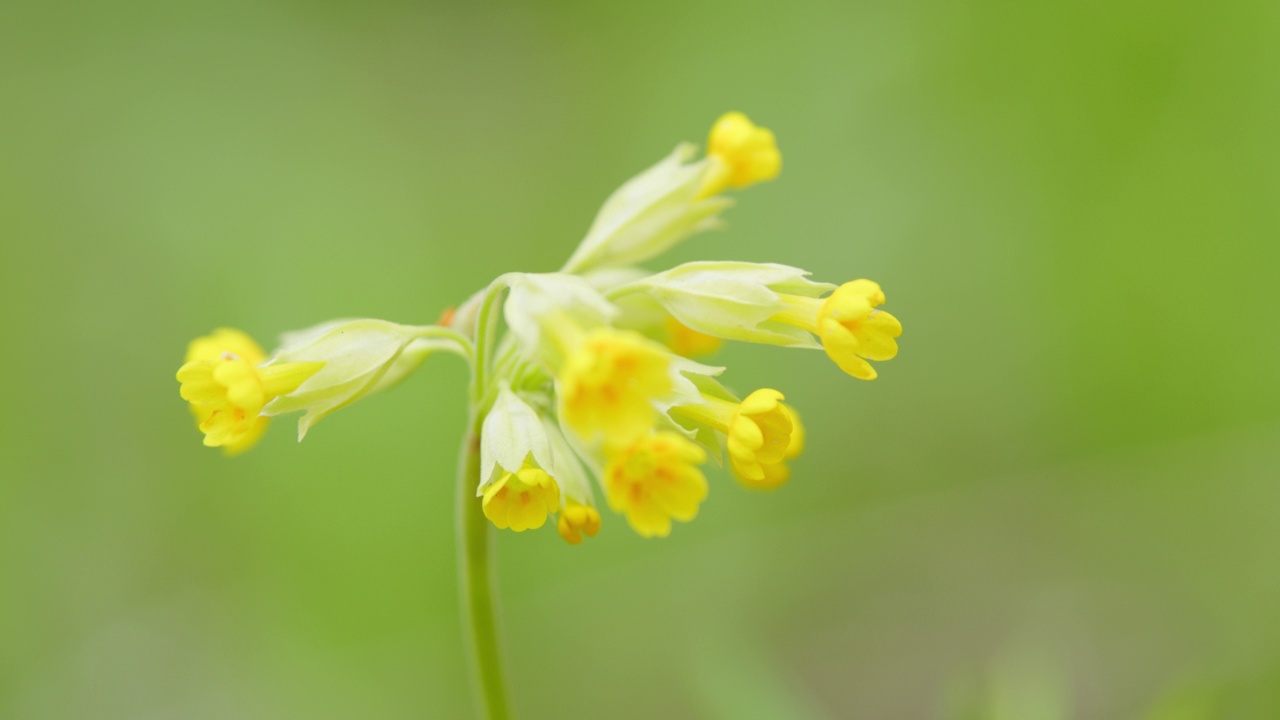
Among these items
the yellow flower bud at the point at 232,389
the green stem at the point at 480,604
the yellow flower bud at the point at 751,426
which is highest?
the yellow flower bud at the point at 232,389

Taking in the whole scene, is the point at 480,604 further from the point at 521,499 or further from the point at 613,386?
the point at 613,386

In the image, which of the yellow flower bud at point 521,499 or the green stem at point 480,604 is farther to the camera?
the green stem at point 480,604

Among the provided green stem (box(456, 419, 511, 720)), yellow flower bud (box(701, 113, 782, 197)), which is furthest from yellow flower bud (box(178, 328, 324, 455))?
yellow flower bud (box(701, 113, 782, 197))

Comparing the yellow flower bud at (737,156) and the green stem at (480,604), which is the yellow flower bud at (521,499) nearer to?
the green stem at (480,604)

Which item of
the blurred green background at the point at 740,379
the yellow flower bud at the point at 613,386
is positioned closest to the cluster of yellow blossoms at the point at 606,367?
the yellow flower bud at the point at 613,386

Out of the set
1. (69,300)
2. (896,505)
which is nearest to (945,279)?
(896,505)

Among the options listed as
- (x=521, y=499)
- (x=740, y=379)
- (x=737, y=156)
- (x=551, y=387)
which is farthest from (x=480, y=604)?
(x=740, y=379)
